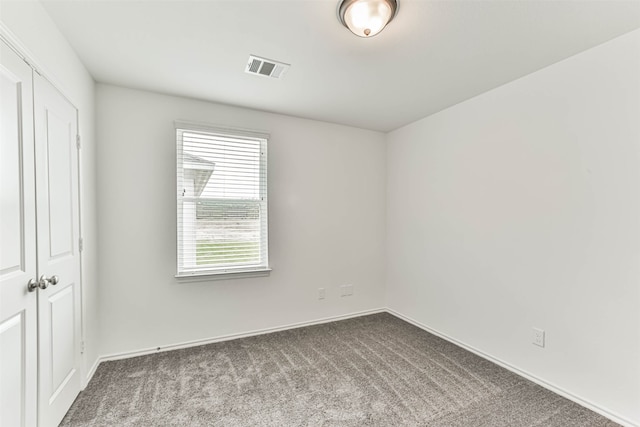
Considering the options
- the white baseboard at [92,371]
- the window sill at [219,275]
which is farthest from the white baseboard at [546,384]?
the white baseboard at [92,371]

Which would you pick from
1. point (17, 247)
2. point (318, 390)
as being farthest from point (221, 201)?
point (318, 390)

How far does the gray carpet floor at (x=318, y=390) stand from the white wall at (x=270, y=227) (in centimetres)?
34

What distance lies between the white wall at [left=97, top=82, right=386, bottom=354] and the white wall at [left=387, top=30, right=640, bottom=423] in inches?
35.1

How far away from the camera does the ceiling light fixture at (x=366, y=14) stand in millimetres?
1520

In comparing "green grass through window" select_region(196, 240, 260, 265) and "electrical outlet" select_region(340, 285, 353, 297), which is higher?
"green grass through window" select_region(196, 240, 260, 265)

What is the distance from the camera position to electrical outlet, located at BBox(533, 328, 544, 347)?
7.34ft

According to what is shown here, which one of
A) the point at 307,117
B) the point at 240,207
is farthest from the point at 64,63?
the point at 307,117

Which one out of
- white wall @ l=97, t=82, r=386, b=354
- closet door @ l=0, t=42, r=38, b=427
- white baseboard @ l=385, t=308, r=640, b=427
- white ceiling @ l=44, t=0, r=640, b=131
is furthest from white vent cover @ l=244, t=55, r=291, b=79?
white baseboard @ l=385, t=308, r=640, b=427

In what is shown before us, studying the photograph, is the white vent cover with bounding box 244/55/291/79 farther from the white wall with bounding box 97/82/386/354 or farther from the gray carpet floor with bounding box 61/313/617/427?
the gray carpet floor with bounding box 61/313/617/427

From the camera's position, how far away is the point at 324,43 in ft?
6.30

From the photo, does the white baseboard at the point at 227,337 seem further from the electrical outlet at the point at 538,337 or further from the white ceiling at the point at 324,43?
the white ceiling at the point at 324,43

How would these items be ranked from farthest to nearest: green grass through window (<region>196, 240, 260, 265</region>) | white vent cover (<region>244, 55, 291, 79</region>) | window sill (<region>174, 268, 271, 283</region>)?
green grass through window (<region>196, 240, 260, 265</region>)
window sill (<region>174, 268, 271, 283</region>)
white vent cover (<region>244, 55, 291, 79</region>)

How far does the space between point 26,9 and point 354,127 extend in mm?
2961

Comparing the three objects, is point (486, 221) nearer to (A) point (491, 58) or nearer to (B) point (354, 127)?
(A) point (491, 58)
